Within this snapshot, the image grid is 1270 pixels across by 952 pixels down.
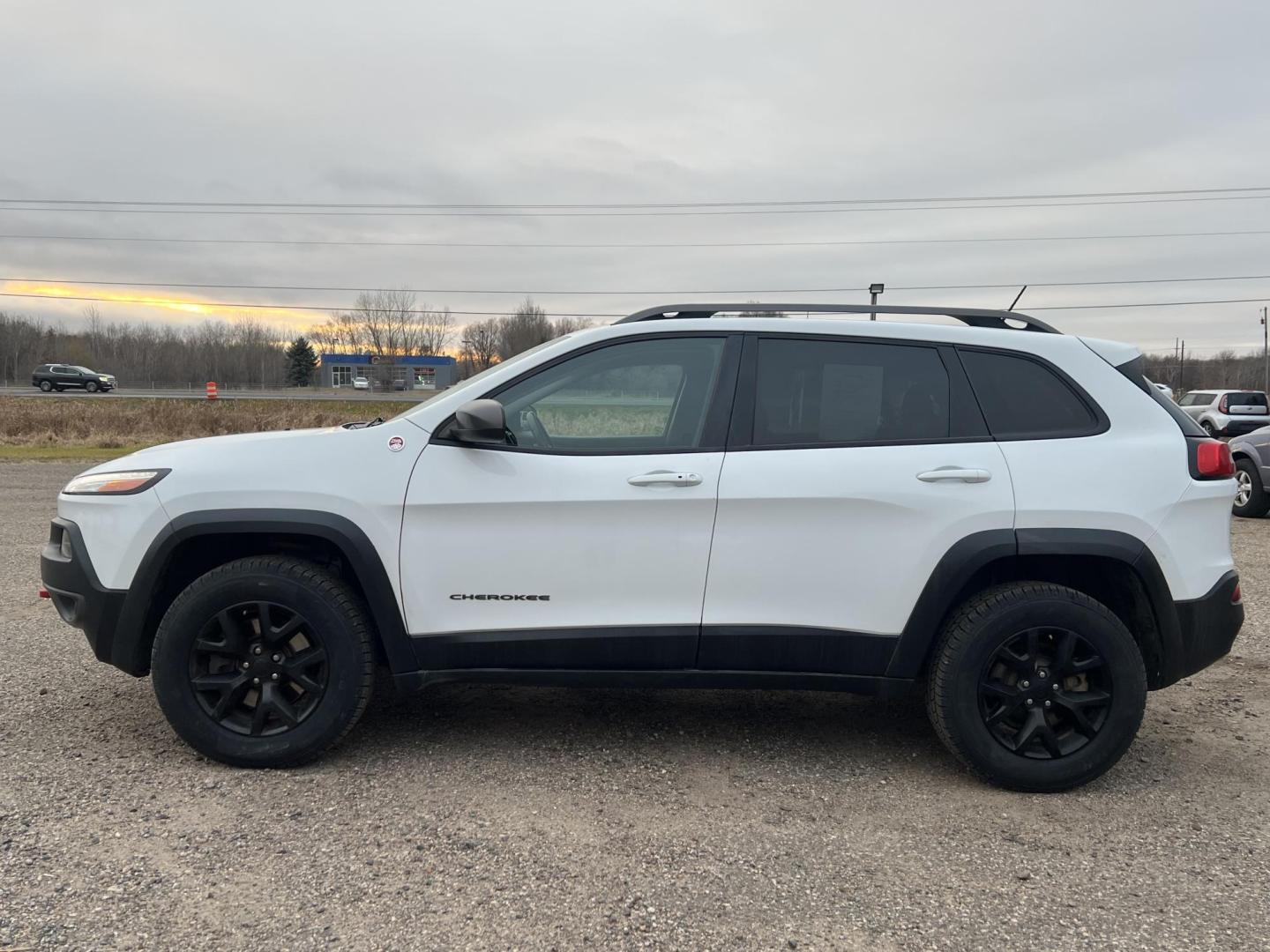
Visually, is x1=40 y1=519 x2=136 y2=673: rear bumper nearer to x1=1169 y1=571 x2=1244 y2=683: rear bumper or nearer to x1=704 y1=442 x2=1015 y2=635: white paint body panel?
x1=704 y1=442 x2=1015 y2=635: white paint body panel

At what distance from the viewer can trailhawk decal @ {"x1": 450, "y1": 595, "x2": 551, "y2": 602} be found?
3.38 metres

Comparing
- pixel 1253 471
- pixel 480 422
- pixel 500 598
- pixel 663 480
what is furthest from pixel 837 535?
pixel 1253 471

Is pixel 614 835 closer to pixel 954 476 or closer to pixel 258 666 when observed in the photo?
pixel 258 666

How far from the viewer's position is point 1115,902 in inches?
104

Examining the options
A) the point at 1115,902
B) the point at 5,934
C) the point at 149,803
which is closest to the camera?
the point at 5,934

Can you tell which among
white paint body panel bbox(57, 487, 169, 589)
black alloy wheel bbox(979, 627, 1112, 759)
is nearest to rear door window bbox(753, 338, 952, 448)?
black alloy wheel bbox(979, 627, 1112, 759)

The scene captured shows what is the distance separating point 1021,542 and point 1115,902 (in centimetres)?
124

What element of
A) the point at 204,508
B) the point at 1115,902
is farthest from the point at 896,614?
the point at 204,508

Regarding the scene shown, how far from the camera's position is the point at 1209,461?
3402 mm

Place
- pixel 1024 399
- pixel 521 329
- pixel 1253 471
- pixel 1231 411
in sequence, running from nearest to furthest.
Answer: pixel 1024 399
pixel 1253 471
pixel 1231 411
pixel 521 329

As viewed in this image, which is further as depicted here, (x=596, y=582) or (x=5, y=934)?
(x=596, y=582)

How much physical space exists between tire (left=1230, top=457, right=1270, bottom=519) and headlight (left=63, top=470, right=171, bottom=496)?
38.9 ft

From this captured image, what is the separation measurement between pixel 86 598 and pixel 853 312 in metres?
3.28

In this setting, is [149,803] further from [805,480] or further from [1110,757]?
[1110,757]
